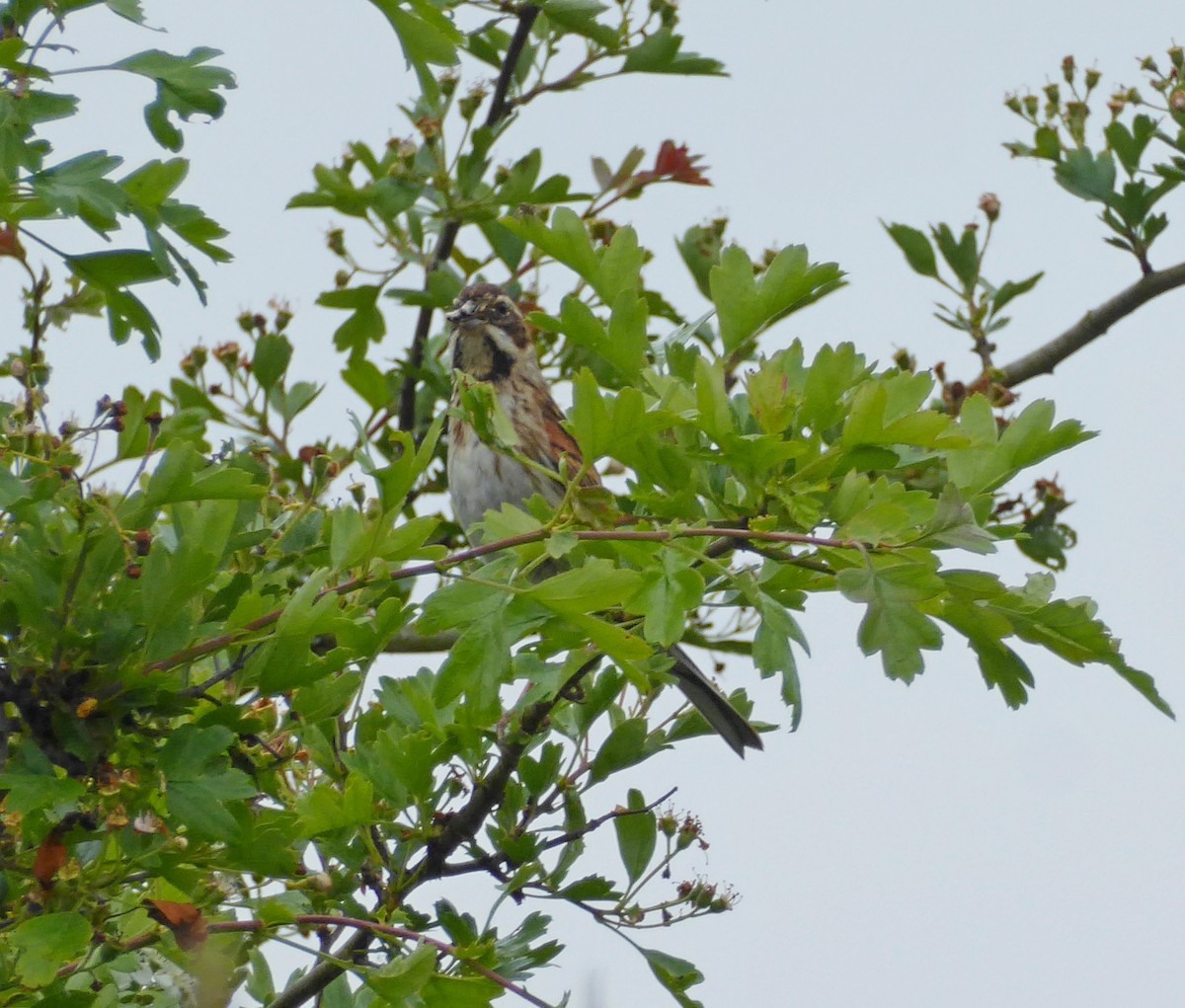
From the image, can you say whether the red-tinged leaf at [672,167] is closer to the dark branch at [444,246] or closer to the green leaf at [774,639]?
the dark branch at [444,246]

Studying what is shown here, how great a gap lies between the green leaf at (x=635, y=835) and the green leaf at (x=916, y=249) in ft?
6.82

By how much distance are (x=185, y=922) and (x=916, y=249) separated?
3129 mm

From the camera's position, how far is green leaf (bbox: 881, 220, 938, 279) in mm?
4598

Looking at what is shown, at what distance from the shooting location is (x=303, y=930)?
2.49m

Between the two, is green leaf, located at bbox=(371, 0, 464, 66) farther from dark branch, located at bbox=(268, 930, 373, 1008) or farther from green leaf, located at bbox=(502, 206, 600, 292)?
dark branch, located at bbox=(268, 930, 373, 1008)

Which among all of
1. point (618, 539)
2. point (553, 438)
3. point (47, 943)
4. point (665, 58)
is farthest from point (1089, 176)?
point (47, 943)

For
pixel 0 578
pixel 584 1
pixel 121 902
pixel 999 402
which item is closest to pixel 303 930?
pixel 121 902

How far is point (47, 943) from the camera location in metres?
2.09

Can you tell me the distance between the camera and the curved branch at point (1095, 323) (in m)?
4.42

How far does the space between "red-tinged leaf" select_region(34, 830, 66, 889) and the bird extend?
188cm

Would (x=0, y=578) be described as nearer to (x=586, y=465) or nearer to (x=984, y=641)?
(x=586, y=465)

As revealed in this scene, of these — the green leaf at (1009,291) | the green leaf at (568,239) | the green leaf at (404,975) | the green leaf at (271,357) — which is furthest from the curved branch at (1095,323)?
the green leaf at (404,975)

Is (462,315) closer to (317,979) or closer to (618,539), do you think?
(317,979)

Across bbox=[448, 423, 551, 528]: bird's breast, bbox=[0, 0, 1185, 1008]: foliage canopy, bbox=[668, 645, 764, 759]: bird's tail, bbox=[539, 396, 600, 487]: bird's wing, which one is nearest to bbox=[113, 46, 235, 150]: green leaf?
bbox=[0, 0, 1185, 1008]: foliage canopy
